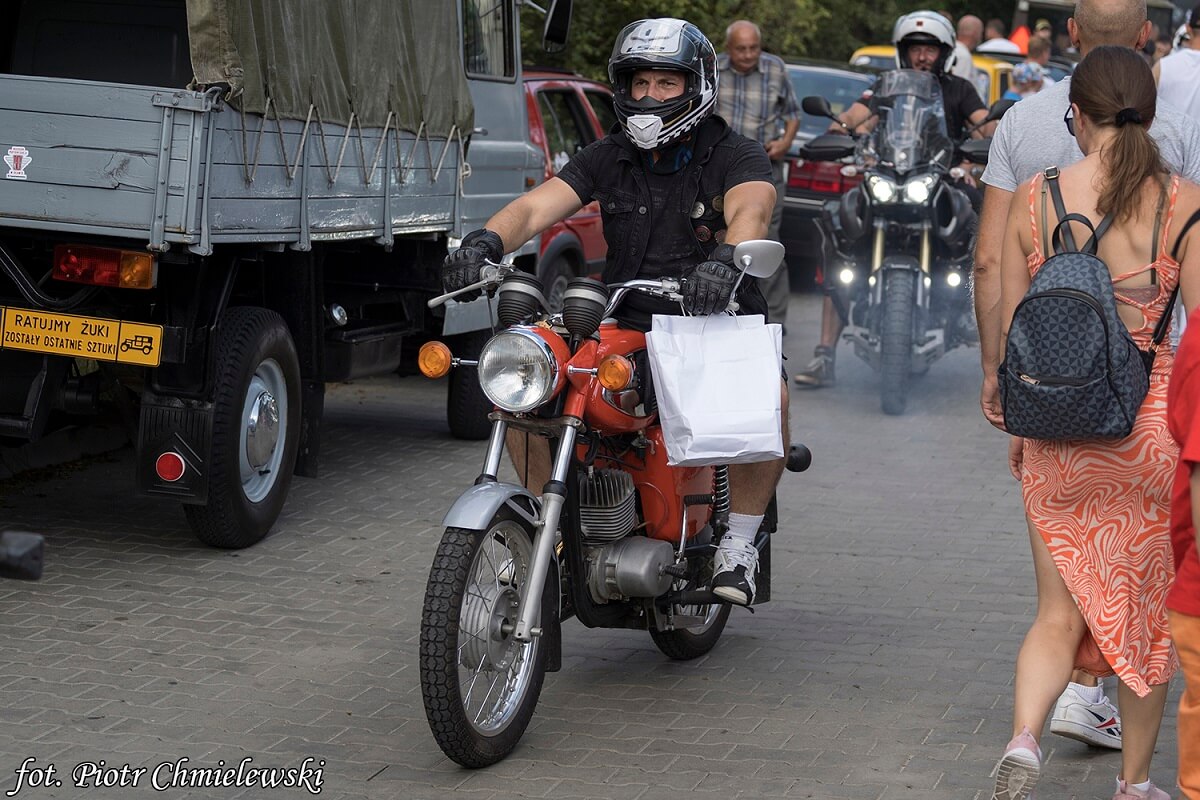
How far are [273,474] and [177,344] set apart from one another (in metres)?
0.92

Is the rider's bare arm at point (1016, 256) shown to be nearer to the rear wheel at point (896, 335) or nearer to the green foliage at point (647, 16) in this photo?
the rear wheel at point (896, 335)

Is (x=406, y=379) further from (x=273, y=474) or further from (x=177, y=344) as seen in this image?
(x=177, y=344)

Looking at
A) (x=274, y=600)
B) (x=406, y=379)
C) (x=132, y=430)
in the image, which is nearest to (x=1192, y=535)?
(x=274, y=600)

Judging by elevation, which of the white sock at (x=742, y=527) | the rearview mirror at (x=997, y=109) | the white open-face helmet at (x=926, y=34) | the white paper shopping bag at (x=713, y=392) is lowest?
the white sock at (x=742, y=527)

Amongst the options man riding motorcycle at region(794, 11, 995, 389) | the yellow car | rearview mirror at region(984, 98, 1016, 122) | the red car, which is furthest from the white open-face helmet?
the yellow car

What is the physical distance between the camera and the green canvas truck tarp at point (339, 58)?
653 centimetres

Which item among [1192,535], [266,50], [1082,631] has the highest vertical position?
[266,50]

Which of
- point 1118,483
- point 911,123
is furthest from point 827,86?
point 1118,483

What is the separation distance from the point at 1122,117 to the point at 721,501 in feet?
5.73

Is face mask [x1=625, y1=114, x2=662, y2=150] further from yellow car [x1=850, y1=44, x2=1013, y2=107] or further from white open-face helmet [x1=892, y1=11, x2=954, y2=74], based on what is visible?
yellow car [x1=850, y1=44, x2=1013, y2=107]

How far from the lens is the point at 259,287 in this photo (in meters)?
7.46

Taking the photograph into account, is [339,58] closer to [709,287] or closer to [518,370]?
[518,370]

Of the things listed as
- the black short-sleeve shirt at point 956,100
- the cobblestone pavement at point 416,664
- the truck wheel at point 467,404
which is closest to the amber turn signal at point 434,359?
the cobblestone pavement at point 416,664

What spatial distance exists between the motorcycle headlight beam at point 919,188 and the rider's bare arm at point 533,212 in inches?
216
